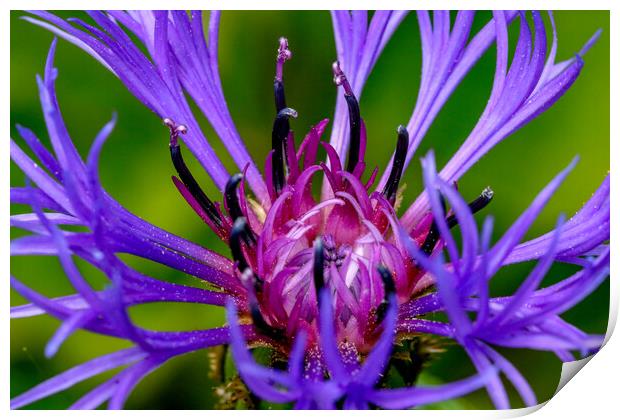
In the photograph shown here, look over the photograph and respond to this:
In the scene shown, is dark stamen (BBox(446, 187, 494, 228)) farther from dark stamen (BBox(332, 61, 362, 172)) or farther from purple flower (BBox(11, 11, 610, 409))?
dark stamen (BBox(332, 61, 362, 172))

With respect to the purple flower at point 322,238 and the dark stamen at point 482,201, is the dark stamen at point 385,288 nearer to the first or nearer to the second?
the purple flower at point 322,238

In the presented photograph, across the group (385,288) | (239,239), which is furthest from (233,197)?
(385,288)

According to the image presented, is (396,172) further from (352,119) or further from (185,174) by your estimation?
(185,174)

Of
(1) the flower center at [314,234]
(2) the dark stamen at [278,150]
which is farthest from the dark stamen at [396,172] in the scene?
(2) the dark stamen at [278,150]

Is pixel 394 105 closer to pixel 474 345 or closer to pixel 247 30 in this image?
pixel 247 30

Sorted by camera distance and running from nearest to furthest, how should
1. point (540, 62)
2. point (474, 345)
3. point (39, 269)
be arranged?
1. point (474, 345)
2. point (540, 62)
3. point (39, 269)

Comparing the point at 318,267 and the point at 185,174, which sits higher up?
the point at 185,174
